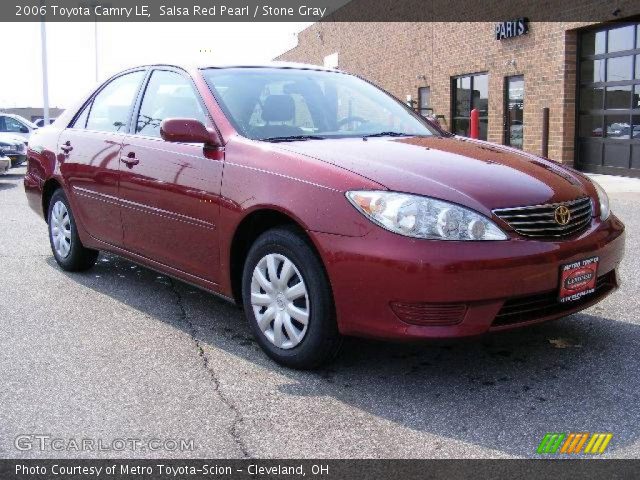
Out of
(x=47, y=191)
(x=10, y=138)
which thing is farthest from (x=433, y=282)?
(x=10, y=138)

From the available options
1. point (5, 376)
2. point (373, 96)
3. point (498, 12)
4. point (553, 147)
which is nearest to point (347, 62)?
point (498, 12)

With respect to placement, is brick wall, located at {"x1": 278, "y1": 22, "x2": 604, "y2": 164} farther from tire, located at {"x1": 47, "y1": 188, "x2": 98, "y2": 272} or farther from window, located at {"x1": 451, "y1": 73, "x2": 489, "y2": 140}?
tire, located at {"x1": 47, "y1": 188, "x2": 98, "y2": 272}

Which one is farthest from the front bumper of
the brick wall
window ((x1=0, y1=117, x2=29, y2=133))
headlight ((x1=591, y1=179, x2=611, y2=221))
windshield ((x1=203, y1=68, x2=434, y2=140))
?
window ((x1=0, y1=117, x2=29, y2=133))

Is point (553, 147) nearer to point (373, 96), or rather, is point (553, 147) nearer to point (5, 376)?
point (373, 96)

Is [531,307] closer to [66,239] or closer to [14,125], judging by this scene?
[66,239]

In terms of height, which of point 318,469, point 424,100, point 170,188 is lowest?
point 318,469

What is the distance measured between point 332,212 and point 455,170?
67 cm

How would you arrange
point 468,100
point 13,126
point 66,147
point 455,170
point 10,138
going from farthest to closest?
point 13,126
point 468,100
point 10,138
point 66,147
point 455,170

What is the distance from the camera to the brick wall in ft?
52.7

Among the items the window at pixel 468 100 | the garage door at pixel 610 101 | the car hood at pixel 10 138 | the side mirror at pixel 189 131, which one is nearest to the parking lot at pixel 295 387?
the side mirror at pixel 189 131

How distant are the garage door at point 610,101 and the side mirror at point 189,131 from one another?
40.1ft

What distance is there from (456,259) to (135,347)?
1.95 m

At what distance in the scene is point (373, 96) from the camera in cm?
513

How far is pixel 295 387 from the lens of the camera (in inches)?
140
